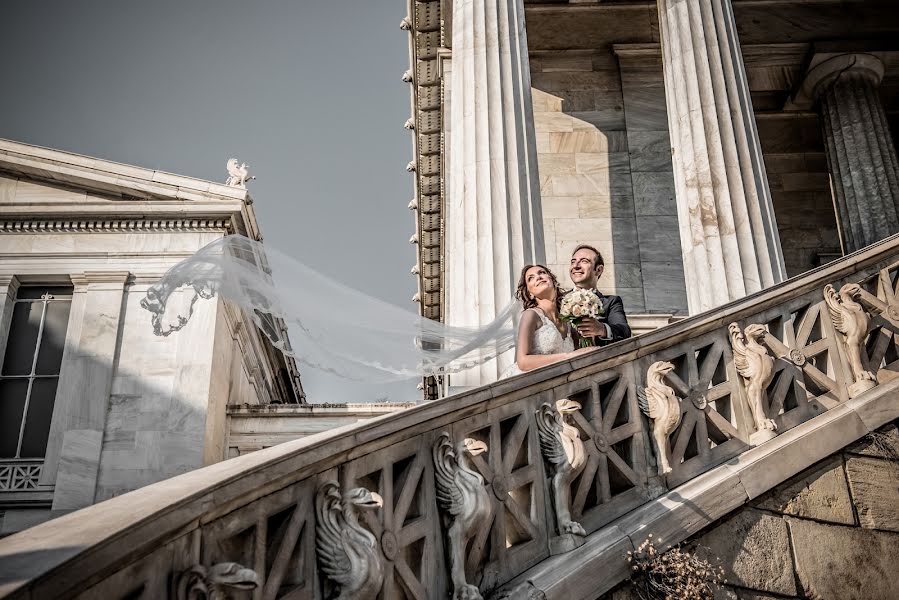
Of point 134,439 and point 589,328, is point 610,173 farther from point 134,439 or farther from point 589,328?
point 134,439

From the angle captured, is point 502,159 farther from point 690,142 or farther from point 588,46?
point 588,46

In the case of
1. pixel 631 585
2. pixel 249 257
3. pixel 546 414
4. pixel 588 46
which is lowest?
pixel 631 585

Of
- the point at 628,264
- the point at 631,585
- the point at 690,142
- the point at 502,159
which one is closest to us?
the point at 631,585

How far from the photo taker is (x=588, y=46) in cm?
2039

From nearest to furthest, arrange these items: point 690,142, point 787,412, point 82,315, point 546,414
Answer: point 546,414
point 787,412
point 690,142
point 82,315

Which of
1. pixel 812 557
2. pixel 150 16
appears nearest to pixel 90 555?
pixel 812 557

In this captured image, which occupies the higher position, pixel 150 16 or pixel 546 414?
pixel 150 16

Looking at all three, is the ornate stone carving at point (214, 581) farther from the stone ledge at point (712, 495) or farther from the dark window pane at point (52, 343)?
the dark window pane at point (52, 343)

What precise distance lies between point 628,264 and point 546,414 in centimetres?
1145

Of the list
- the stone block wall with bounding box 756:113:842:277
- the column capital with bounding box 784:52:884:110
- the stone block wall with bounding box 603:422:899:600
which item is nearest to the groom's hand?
the stone block wall with bounding box 603:422:899:600

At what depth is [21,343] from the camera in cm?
2377

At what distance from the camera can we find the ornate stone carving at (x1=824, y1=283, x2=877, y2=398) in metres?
8.89

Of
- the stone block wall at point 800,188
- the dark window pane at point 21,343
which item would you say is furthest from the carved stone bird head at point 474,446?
the dark window pane at point 21,343

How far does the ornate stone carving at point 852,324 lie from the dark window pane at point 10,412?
19157 millimetres
